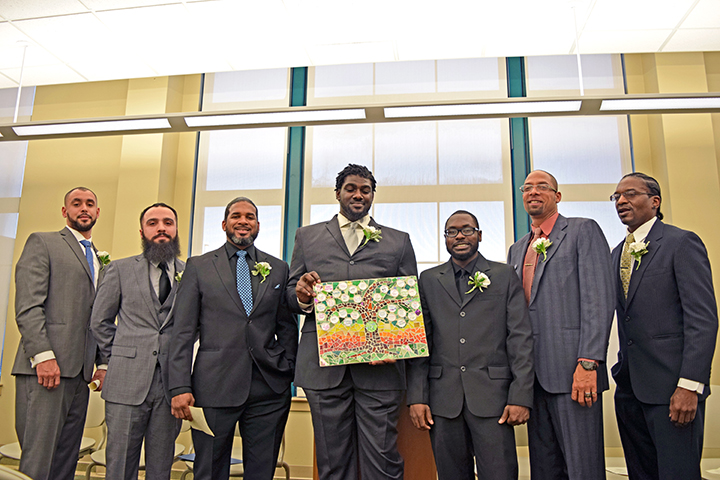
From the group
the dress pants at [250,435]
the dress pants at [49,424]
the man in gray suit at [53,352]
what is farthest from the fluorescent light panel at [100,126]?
the dress pants at [250,435]

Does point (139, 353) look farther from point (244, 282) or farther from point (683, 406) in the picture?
point (683, 406)

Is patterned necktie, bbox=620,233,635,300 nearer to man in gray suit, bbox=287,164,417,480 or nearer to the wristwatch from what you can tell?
the wristwatch

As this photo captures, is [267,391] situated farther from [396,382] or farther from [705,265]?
[705,265]

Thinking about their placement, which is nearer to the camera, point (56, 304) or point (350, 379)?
point (350, 379)

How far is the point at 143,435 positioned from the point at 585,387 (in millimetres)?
2472

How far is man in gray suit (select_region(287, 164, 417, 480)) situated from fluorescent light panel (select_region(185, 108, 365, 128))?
4.48ft

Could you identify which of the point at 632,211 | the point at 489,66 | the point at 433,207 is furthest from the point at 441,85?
the point at 632,211

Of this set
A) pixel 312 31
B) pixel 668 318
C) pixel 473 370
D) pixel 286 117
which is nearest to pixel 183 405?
pixel 473 370

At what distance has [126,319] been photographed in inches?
116

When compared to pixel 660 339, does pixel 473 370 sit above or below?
below

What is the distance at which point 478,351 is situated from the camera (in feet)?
8.00

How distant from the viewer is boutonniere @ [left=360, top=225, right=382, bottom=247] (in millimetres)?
2631

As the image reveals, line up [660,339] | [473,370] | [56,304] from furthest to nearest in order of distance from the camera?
[56,304] → [660,339] → [473,370]

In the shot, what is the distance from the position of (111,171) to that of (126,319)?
123 inches
